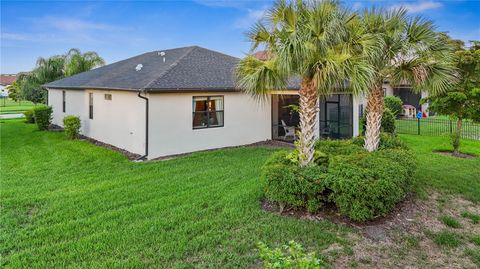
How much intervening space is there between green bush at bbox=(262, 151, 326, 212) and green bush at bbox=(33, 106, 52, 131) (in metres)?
17.5

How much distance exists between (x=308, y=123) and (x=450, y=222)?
3230mm

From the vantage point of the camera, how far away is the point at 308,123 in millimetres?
6824

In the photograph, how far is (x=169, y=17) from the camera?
2000 centimetres

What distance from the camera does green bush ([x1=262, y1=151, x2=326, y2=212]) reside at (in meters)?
5.90

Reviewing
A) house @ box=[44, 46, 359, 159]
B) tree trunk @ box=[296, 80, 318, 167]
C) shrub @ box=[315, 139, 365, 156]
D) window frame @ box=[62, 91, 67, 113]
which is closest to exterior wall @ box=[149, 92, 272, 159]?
house @ box=[44, 46, 359, 159]

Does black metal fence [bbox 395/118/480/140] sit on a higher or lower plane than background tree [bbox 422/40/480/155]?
lower

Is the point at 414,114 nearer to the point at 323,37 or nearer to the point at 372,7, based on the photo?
the point at 372,7

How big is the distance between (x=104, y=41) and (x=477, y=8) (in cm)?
2546

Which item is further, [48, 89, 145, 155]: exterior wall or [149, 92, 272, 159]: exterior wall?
[48, 89, 145, 155]: exterior wall

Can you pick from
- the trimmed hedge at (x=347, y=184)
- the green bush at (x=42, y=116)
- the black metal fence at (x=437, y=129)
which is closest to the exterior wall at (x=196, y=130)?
the trimmed hedge at (x=347, y=184)

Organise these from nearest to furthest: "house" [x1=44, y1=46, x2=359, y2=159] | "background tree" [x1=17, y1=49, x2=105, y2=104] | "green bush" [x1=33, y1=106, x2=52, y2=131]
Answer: "house" [x1=44, y1=46, x2=359, y2=159], "green bush" [x1=33, y1=106, x2=52, y2=131], "background tree" [x1=17, y1=49, x2=105, y2=104]

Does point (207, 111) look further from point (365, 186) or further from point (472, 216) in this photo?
point (472, 216)

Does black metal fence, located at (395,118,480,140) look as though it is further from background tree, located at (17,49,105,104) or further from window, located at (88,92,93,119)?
background tree, located at (17,49,105,104)

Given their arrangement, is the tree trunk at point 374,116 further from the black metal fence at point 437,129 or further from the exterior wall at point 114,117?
the black metal fence at point 437,129
